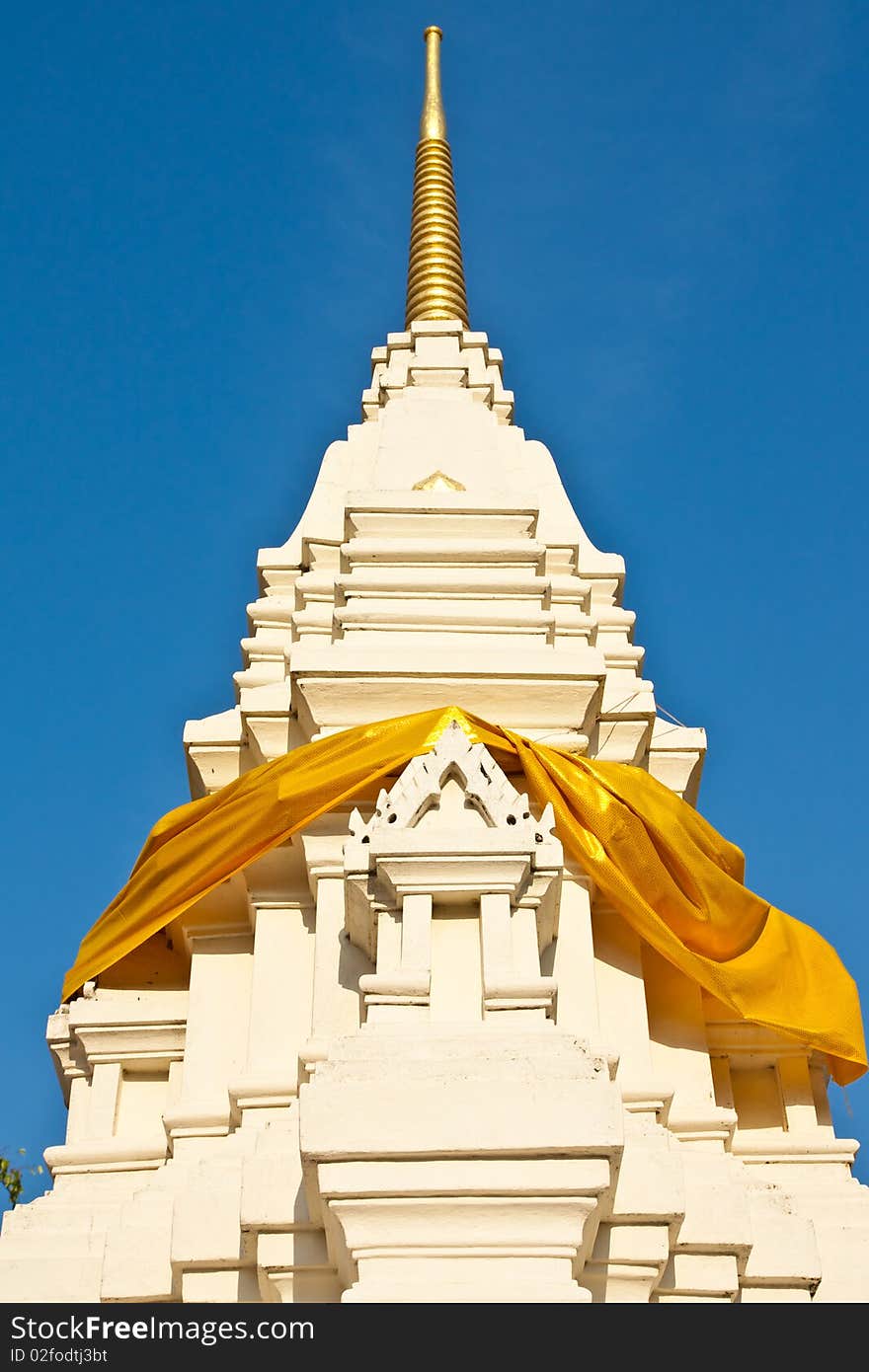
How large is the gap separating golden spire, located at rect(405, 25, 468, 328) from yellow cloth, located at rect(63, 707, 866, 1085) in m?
7.38

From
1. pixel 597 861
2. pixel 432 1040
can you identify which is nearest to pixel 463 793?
pixel 597 861

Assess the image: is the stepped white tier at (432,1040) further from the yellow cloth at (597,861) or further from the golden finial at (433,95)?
the golden finial at (433,95)

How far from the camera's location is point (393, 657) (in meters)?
10.3

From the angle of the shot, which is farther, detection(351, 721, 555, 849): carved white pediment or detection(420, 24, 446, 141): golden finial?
detection(420, 24, 446, 141): golden finial

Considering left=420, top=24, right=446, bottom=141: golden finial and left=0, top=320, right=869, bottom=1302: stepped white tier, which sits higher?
left=420, top=24, right=446, bottom=141: golden finial

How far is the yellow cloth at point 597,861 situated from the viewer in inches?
371

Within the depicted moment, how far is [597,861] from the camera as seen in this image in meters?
9.31

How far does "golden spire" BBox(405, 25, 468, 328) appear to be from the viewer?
16.3 metres

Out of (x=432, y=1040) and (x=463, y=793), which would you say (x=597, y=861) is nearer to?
(x=463, y=793)

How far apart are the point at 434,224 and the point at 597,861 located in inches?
382

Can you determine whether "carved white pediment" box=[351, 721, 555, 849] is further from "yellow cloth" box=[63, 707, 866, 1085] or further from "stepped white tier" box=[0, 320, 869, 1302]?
"yellow cloth" box=[63, 707, 866, 1085]

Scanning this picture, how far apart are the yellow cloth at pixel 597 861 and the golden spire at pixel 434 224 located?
24.2 ft

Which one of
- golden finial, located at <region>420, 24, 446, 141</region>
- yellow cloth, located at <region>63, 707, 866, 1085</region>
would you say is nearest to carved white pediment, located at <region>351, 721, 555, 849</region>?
yellow cloth, located at <region>63, 707, 866, 1085</region>

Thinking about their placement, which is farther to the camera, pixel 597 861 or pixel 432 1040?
pixel 597 861
